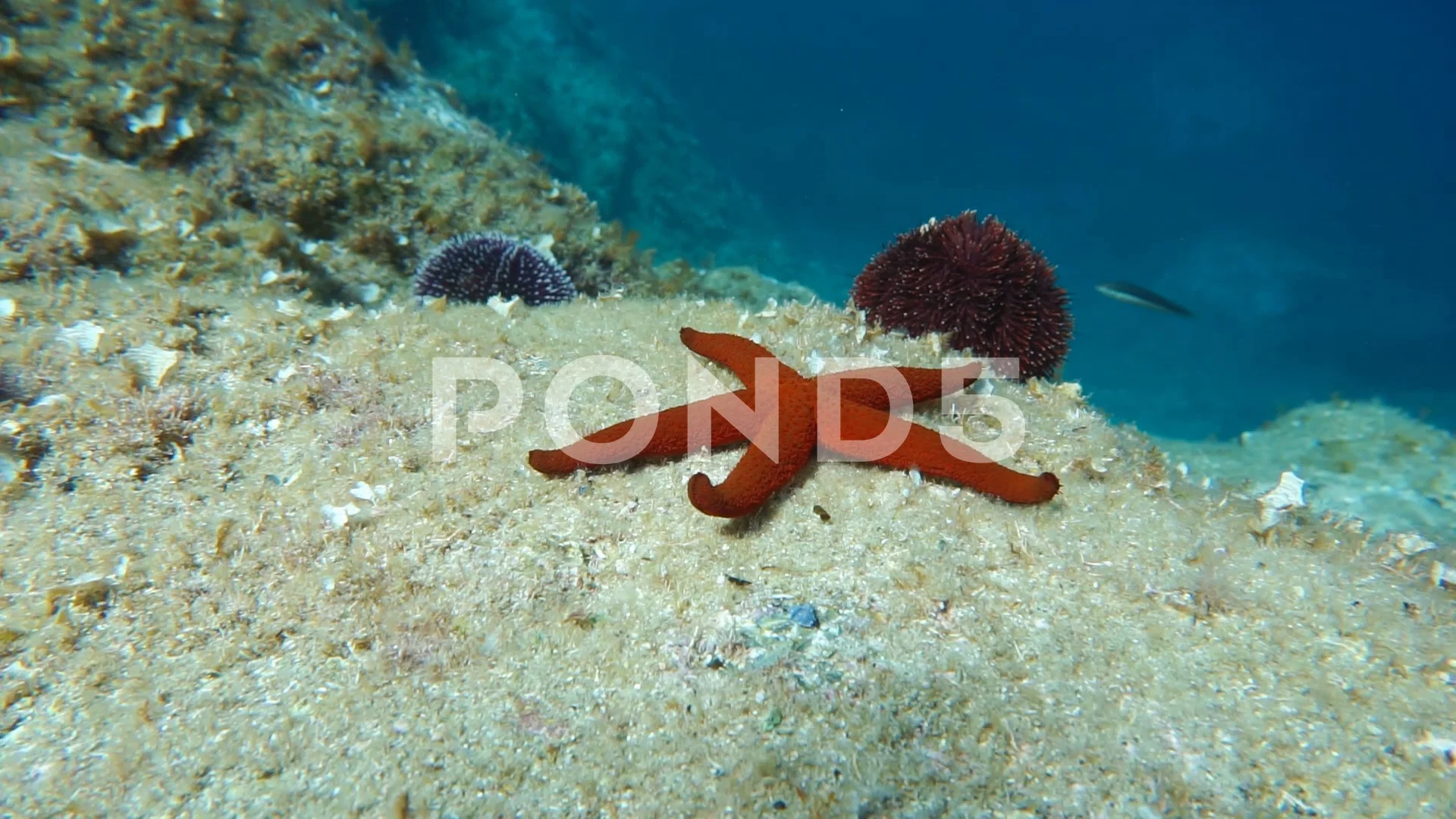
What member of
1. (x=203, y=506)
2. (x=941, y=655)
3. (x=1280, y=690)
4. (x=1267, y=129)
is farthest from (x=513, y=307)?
(x=1267, y=129)

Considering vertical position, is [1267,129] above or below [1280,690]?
above

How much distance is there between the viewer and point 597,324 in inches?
177

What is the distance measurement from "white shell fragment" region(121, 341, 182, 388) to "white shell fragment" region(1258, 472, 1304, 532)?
5673 mm

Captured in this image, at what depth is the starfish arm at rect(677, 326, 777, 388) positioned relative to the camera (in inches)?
138

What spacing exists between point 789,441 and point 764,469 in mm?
210

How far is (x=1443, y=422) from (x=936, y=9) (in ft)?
174

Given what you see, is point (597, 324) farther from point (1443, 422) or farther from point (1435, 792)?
point (1443, 422)

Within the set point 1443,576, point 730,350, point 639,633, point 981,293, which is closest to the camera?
point 639,633

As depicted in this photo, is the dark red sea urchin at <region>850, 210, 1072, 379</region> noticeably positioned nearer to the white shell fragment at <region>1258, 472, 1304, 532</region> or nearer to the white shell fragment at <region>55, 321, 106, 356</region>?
the white shell fragment at <region>1258, 472, 1304, 532</region>

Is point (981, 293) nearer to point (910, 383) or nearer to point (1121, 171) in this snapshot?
point (910, 383)

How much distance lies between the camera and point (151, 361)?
3604 mm

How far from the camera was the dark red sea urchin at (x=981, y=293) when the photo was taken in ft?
14.1

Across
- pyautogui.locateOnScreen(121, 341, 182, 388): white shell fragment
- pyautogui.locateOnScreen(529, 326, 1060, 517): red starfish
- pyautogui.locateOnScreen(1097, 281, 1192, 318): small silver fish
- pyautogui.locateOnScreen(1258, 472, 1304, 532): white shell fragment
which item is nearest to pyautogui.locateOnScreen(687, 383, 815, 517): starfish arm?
pyautogui.locateOnScreen(529, 326, 1060, 517): red starfish

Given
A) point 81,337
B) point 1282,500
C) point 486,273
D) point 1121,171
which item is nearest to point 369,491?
point 81,337
